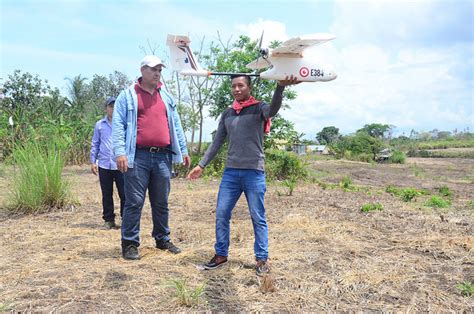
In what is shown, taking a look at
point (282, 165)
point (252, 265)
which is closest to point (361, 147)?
point (282, 165)

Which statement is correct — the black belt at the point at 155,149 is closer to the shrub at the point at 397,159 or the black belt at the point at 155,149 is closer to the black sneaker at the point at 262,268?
the black sneaker at the point at 262,268

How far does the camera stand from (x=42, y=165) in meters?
6.00

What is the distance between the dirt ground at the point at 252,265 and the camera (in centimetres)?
296

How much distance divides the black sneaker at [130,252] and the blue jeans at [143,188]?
4cm

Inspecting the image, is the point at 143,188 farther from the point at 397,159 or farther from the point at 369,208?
the point at 397,159

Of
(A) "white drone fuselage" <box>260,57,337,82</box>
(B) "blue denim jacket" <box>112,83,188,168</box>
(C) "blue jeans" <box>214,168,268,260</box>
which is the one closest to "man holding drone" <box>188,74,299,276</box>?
(C) "blue jeans" <box>214,168,268,260</box>

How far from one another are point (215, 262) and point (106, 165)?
7.39 ft

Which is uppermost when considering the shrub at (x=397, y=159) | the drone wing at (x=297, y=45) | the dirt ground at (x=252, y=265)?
the drone wing at (x=297, y=45)

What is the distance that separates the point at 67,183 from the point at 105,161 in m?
1.54

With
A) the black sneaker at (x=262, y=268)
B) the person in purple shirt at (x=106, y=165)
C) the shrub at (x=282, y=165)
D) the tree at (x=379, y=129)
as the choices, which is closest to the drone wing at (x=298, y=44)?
the black sneaker at (x=262, y=268)

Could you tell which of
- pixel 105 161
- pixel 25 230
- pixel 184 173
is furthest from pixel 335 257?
pixel 184 173

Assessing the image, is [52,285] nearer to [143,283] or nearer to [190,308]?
[143,283]

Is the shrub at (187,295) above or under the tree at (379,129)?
under

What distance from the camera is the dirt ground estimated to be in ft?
9.72
